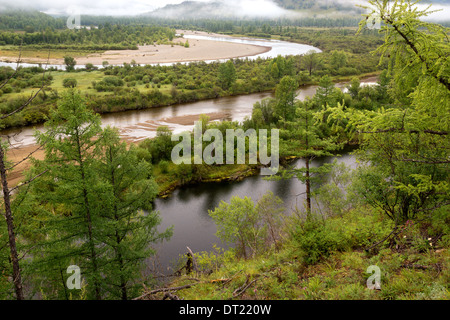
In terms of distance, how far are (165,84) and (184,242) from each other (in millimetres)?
43737

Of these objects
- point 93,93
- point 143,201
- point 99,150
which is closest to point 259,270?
point 143,201

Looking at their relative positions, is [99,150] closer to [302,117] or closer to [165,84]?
[302,117]

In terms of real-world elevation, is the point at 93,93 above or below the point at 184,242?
above

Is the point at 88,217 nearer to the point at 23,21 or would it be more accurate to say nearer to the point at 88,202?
the point at 88,202

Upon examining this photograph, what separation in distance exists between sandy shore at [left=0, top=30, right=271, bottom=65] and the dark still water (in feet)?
197

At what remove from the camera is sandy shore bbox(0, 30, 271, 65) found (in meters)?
75.4

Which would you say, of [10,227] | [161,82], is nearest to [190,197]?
[10,227]

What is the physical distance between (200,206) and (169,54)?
74.2m

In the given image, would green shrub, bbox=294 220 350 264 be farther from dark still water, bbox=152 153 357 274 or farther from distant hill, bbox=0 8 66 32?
distant hill, bbox=0 8 66 32

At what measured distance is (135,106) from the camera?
A: 154 feet

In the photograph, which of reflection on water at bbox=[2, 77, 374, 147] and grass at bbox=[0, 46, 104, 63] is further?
grass at bbox=[0, 46, 104, 63]

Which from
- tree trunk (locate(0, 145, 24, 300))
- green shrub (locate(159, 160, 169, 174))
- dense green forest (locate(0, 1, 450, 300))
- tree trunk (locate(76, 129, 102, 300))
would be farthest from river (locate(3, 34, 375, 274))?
green shrub (locate(159, 160, 169, 174))

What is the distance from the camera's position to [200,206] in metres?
21.8
